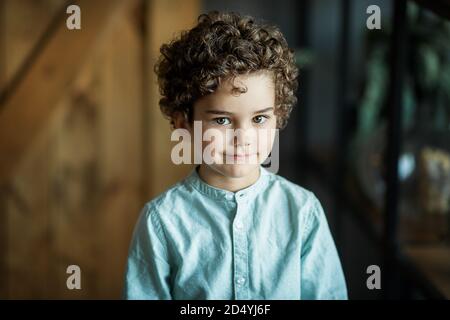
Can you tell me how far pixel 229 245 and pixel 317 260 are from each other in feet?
0.52

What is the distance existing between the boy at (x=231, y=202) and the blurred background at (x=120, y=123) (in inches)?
40.1

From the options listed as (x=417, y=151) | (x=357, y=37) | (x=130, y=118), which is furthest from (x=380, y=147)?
(x=130, y=118)

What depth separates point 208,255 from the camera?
0.97 m

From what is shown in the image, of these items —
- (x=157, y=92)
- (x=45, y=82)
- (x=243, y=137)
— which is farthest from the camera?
(x=157, y=92)

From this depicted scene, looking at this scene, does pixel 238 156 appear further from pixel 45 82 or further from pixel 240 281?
pixel 45 82

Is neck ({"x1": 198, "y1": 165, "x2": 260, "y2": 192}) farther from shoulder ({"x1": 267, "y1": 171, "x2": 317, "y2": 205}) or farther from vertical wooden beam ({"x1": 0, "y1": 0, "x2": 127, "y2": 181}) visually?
vertical wooden beam ({"x1": 0, "y1": 0, "x2": 127, "y2": 181})

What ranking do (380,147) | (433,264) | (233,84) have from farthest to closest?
(380,147) → (433,264) → (233,84)

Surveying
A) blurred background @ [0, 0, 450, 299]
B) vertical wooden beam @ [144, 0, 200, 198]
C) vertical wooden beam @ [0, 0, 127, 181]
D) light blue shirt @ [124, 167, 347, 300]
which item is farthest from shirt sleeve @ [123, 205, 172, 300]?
vertical wooden beam @ [144, 0, 200, 198]

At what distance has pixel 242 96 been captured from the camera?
0.90 metres

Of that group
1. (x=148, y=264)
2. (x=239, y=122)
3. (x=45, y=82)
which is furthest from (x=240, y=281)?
(x=45, y=82)

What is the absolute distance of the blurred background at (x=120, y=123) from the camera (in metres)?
2.10

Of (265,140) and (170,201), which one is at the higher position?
(265,140)

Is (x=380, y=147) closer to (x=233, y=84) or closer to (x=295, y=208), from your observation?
(x=295, y=208)
